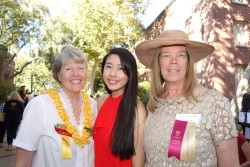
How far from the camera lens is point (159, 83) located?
2.62m

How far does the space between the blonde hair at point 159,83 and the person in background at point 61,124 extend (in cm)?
74

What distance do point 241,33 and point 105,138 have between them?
52.1 feet

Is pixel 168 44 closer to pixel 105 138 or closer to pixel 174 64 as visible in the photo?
pixel 174 64

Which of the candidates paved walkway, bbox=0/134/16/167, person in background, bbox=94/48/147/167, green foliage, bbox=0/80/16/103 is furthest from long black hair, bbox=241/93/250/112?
green foliage, bbox=0/80/16/103

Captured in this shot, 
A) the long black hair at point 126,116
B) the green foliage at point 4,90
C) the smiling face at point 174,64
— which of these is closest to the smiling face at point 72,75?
the long black hair at point 126,116

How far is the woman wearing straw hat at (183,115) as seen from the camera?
2.04 m

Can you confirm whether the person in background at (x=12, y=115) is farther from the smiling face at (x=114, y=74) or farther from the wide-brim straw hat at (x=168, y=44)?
the wide-brim straw hat at (x=168, y=44)

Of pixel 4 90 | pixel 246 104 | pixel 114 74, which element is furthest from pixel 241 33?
pixel 4 90

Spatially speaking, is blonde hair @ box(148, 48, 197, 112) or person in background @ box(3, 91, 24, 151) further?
person in background @ box(3, 91, 24, 151)

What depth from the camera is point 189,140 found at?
81.4 inches

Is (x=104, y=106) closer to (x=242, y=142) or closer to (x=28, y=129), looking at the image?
(x=28, y=129)

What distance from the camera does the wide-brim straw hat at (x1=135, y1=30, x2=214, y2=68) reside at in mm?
2352

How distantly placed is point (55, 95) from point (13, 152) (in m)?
6.82

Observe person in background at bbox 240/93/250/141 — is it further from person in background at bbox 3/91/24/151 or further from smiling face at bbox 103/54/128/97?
person in background at bbox 3/91/24/151
